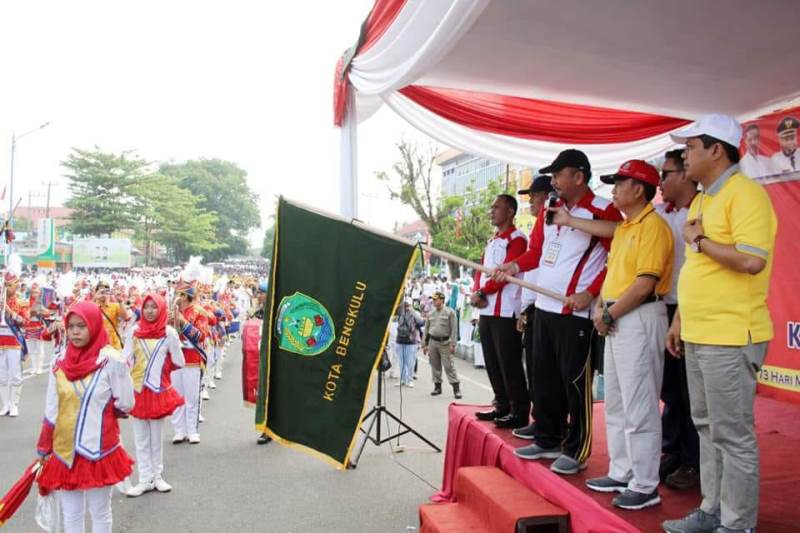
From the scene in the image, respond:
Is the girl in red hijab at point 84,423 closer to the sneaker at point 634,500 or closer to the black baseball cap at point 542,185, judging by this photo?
the sneaker at point 634,500

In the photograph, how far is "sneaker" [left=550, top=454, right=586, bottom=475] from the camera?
3.68 meters

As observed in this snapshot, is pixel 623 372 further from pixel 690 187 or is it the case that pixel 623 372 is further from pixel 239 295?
pixel 239 295

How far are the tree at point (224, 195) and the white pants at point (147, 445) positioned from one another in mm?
87998

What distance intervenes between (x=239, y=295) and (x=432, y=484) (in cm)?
1930

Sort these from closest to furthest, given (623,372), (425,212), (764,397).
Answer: (623,372) → (764,397) → (425,212)

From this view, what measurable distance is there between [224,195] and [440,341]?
3576 inches

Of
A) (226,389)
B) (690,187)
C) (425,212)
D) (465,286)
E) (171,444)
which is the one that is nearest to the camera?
(690,187)

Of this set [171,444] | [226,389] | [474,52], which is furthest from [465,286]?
[474,52]

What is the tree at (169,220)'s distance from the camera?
54.6 meters

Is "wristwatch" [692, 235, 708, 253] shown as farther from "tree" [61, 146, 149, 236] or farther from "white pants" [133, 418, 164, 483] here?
"tree" [61, 146, 149, 236]

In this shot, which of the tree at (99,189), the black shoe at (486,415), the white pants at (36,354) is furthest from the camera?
the tree at (99,189)

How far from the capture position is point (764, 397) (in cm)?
680

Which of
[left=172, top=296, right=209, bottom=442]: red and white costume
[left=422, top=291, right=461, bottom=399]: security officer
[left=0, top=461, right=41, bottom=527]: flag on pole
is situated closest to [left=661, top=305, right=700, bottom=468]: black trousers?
[left=0, top=461, right=41, bottom=527]: flag on pole

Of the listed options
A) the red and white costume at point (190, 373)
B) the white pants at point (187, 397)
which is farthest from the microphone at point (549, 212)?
the white pants at point (187, 397)
